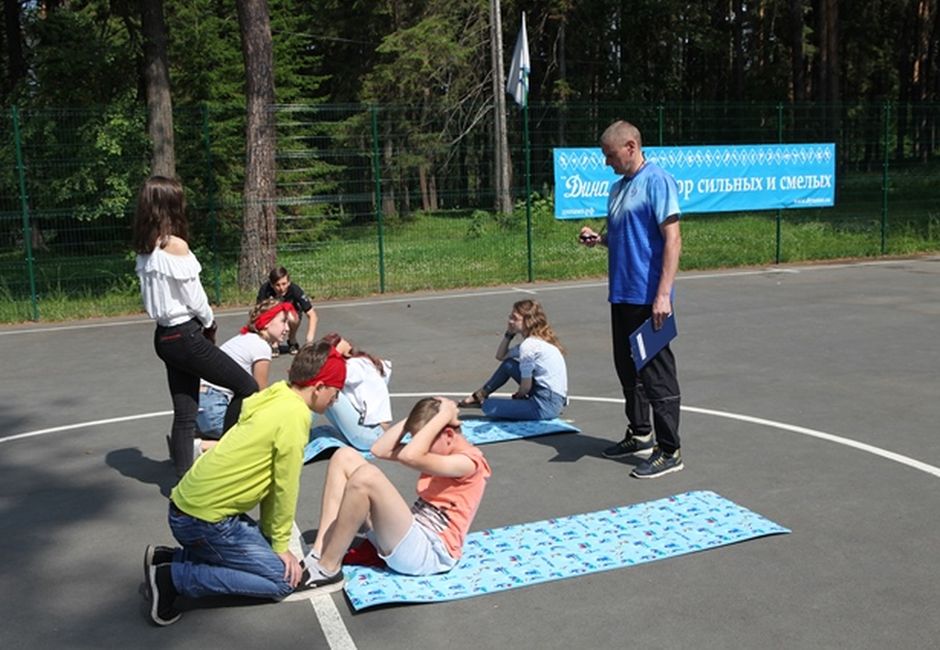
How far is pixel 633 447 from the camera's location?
237 inches

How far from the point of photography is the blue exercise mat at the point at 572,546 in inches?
160

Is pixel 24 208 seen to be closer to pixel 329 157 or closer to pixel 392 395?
pixel 329 157

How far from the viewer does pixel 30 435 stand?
702cm

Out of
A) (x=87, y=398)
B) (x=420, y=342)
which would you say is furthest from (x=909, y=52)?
(x=87, y=398)

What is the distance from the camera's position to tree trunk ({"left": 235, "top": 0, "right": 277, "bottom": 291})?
15141mm

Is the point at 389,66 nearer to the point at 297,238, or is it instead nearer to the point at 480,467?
the point at 297,238

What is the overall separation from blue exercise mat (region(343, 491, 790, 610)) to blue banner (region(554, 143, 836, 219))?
10781 mm

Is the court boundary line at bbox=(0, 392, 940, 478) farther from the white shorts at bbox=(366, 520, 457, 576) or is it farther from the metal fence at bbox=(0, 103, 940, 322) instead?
the metal fence at bbox=(0, 103, 940, 322)

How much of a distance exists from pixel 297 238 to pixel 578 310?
6.18 m

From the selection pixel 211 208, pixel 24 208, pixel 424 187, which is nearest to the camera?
pixel 24 208

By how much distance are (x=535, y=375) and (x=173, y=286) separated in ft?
8.81

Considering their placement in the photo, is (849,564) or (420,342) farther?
(420,342)

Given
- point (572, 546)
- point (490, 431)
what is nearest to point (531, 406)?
point (490, 431)

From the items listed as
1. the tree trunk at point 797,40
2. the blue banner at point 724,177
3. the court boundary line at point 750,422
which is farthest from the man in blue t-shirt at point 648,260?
the tree trunk at point 797,40
